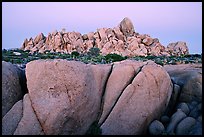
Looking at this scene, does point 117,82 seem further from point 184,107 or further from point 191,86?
point 191,86

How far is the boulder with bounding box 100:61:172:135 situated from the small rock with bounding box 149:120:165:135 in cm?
30

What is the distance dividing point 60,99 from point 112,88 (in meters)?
2.96

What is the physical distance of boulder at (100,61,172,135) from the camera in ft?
44.6

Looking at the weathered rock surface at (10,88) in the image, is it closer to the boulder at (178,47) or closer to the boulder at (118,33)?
the boulder at (118,33)

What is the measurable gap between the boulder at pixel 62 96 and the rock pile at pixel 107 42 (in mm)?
69683

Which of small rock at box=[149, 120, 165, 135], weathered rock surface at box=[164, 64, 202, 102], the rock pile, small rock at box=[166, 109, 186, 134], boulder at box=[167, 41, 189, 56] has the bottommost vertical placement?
boulder at box=[167, 41, 189, 56]

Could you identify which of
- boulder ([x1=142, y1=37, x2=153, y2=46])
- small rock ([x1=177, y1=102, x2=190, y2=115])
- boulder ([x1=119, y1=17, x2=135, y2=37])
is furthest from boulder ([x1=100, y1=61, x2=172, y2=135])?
boulder ([x1=119, y1=17, x2=135, y2=37])

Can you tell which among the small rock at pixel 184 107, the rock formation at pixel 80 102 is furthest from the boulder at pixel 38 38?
the small rock at pixel 184 107

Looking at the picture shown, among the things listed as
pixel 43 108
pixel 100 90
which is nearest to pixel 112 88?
pixel 100 90

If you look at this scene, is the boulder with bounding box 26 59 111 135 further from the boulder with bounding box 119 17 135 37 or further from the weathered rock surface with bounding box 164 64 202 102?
the boulder with bounding box 119 17 135 37

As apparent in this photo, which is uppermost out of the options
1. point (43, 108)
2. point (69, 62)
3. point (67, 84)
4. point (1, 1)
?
point (1, 1)

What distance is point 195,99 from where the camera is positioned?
15.4 metres

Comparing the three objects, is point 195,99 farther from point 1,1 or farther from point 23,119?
point 1,1

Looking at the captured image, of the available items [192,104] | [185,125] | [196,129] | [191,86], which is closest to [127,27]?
[191,86]
